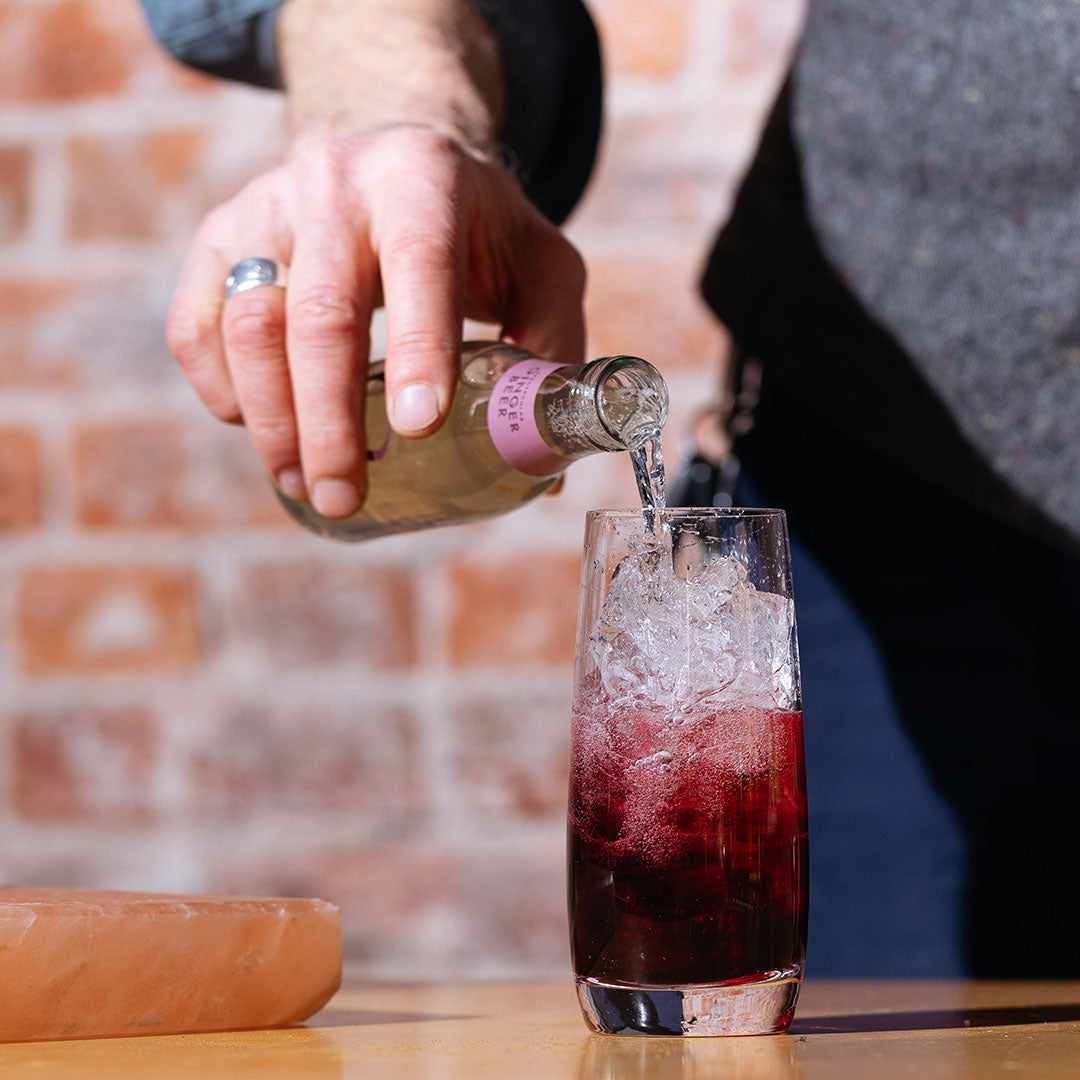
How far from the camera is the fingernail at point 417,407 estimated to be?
29.7 inches

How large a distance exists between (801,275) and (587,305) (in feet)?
1.23

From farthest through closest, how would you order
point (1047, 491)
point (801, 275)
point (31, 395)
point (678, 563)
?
1. point (31, 395)
2. point (801, 275)
3. point (1047, 491)
4. point (678, 563)

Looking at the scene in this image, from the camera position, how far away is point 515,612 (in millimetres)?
1443

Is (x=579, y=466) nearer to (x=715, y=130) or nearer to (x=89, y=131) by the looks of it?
(x=715, y=130)

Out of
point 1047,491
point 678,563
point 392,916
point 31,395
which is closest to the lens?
point 678,563

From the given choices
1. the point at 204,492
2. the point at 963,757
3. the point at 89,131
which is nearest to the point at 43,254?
the point at 89,131

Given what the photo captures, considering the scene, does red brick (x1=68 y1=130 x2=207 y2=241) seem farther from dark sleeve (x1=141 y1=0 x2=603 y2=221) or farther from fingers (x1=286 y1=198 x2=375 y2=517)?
fingers (x1=286 y1=198 x2=375 y2=517)

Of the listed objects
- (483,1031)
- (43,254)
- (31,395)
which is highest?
(43,254)

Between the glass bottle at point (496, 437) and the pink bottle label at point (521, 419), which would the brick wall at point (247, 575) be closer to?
the glass bottle at point (496, 437)

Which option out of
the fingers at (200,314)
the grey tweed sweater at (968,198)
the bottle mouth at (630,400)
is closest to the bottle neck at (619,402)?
the bottle mouth at (630,400)

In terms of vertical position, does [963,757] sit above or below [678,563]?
below

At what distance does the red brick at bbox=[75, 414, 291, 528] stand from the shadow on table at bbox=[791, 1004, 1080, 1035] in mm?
904

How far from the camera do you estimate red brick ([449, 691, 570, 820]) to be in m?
1.44

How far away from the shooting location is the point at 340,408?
79 centimetres
